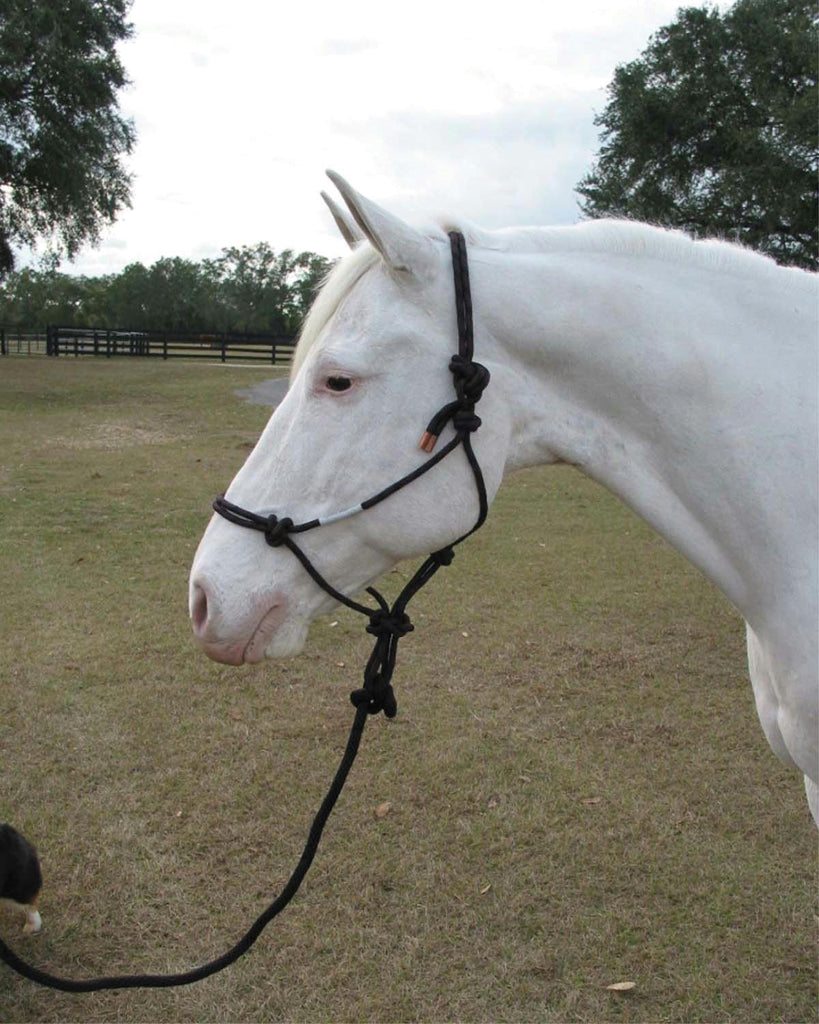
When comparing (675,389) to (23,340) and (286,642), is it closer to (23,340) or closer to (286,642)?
(286,642)

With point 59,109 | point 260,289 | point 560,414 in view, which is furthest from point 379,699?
point 260,289

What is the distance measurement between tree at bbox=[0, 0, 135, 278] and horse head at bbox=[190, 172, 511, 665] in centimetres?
2543

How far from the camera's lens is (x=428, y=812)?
3.74 meters

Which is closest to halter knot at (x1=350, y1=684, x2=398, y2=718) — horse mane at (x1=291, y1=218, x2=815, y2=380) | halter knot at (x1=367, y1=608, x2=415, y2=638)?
halter knot at (x1=367, y1=608, x2=415, y2=638)

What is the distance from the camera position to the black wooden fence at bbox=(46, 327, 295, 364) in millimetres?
33906

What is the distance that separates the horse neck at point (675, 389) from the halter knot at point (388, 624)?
0.49m

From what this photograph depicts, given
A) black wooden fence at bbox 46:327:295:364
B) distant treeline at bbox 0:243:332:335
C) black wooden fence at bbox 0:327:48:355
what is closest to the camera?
black wooden fence at bbox 46:327:295:364

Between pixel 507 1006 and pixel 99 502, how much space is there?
27.7ft

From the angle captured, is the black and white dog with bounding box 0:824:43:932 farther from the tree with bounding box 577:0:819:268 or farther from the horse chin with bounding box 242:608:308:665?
the tree with bounding box 577:0:819:268

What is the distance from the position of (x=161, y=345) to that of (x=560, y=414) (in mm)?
35025

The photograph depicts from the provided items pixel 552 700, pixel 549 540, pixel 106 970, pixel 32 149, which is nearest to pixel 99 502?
pixel 549 540

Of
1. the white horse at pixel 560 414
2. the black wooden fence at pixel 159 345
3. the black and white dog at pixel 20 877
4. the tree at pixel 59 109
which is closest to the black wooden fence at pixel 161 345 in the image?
the black wooden fence at pixel 159 345

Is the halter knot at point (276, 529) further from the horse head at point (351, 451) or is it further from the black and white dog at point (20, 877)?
the black and white dog at point (20, 877)

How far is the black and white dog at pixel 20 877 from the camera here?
112 inches
